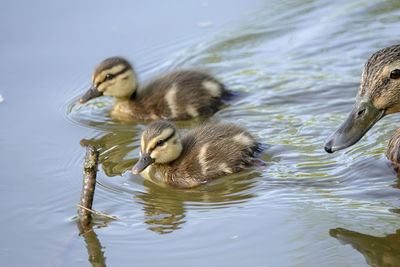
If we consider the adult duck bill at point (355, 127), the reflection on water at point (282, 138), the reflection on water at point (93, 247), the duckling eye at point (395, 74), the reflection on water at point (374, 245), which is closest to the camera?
the reflection on water at point (374, 245)

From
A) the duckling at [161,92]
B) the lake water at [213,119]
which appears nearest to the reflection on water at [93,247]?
the lake water at [213,119]

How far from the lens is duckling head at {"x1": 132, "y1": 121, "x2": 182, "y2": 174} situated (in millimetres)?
4133

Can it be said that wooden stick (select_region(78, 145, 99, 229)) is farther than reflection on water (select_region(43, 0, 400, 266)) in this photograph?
No

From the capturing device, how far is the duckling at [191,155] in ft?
13.6

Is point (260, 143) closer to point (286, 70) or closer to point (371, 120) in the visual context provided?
point (371, 120)

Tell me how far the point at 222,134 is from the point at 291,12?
2.83 metres

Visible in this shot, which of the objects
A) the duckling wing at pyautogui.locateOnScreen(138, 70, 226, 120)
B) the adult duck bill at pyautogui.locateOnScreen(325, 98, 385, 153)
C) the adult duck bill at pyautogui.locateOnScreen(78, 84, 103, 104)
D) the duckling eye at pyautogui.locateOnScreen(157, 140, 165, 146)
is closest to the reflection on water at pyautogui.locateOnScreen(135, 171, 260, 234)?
the duckling eye at pyautogui.locateOnScreen(157, 140, 165, 146)

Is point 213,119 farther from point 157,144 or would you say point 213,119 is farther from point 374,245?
point 374,245

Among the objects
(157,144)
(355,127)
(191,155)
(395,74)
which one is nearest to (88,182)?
(157,144)

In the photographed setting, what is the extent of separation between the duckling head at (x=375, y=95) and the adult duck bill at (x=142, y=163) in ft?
3.46

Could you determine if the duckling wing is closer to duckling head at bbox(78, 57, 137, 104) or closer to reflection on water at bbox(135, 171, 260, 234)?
duckling head at bbox(78, 57, 137, 104)

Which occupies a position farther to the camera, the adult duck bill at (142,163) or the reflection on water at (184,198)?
the adult duck bill at (142,163)

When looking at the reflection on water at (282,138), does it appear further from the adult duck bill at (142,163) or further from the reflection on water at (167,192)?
the adult duck bill at (142,163)

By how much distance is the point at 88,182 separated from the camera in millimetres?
3354
